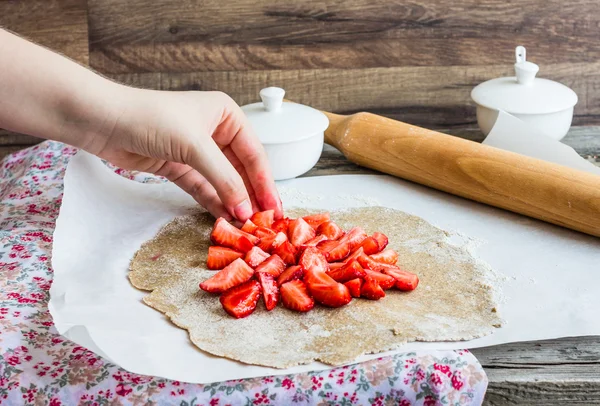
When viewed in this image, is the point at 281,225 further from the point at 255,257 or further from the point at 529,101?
the point at 529,101

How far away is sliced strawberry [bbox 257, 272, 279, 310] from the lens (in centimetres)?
126

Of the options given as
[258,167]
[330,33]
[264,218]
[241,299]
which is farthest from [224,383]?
[330,33]

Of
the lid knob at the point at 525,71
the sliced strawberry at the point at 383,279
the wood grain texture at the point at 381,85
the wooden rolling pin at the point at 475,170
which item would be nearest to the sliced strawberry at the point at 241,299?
the sliced strawberry at the point at 383,279

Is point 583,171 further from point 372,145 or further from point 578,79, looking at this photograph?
point 578,79

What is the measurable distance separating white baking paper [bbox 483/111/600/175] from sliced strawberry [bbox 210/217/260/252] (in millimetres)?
746

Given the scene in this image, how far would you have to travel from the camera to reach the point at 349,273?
131 cm

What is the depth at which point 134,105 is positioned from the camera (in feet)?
4.31

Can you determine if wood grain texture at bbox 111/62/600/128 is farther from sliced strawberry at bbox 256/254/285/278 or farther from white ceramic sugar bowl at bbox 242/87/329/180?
sliced strawberry at bbox 256/254/285/278

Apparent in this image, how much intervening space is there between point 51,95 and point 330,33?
1.23m

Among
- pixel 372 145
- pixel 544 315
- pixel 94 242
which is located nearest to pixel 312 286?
pixel 544 315

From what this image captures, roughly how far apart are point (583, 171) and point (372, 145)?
0.49 m

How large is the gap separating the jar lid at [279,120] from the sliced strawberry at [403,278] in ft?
1.70

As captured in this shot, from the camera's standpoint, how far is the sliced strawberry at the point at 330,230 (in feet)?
4.84

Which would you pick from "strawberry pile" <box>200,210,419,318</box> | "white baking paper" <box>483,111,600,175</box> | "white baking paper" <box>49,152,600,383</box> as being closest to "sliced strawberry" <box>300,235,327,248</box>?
"strawberry pile" <box>200,210,419,318</box>
